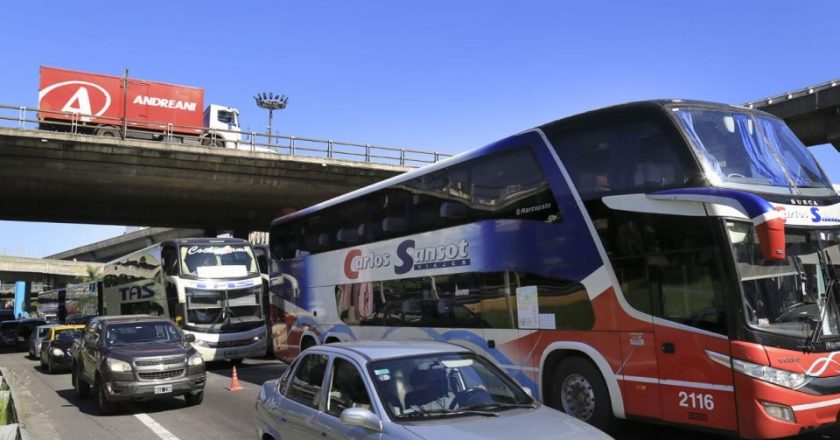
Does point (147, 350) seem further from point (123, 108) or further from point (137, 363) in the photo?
point (123, 108)

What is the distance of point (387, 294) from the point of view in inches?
485

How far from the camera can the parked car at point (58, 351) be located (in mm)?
19938

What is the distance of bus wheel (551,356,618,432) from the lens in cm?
772

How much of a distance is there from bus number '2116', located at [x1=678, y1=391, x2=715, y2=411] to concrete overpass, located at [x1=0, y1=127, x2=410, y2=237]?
25195mm

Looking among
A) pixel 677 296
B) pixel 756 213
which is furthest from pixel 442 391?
pixel 756 213

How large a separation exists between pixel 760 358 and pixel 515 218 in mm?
3904

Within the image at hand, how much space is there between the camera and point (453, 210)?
10.8 metres

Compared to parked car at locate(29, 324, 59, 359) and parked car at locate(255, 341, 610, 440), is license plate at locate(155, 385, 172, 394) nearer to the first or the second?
parked car at locate(255, 341, 610, 440)

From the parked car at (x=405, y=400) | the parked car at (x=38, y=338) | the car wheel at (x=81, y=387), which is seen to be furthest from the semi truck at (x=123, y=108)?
the parked car at (x=405, y=400)

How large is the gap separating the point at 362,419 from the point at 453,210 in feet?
21.4

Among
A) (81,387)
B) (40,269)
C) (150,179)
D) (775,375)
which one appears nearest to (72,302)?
(150,179)

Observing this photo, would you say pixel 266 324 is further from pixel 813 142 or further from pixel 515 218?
pixel 813 142

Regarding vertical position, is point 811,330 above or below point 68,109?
below

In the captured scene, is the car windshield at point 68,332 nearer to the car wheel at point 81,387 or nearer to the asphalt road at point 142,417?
the asphalt road at point 142,417
